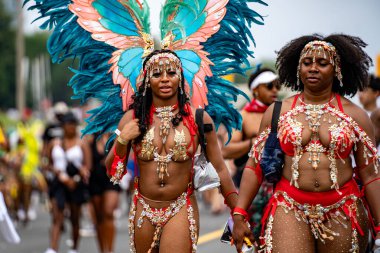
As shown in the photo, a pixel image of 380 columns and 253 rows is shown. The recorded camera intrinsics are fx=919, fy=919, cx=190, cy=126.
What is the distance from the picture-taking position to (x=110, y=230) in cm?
1228

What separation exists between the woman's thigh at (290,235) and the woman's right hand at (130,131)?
129 cm

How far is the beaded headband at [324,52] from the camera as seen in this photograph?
6.66 m

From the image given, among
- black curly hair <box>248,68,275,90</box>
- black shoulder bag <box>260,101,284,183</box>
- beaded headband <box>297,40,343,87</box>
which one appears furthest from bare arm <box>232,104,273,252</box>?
black curly hair <box>248,68,275,90</box>

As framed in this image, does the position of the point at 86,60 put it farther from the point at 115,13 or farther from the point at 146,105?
the point at 146,105

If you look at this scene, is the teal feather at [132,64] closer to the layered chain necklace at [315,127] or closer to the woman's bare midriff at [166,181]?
the woman's bare midriff at [166,181]

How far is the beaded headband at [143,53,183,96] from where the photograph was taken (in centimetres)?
715

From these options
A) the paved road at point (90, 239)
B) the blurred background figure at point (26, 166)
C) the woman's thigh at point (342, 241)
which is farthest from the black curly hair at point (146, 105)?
the blurred background figure at point (26, 166)

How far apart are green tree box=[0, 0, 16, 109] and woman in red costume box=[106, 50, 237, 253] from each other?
73.7 meters

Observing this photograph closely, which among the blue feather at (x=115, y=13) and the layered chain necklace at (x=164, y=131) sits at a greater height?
the blue feather at (x=115, y=13)

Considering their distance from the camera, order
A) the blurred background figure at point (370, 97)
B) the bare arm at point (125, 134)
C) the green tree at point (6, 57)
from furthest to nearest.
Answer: the green tree at point (6, 57), the blurred background figure at point (370, 97), the bare arm at point (125, 134)

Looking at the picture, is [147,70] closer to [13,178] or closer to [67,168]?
[67,168]

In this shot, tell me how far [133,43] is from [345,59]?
1957 mm

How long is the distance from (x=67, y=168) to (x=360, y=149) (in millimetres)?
7423

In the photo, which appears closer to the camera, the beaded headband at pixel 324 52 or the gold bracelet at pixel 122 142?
the beaded headband at pixel 324 52
